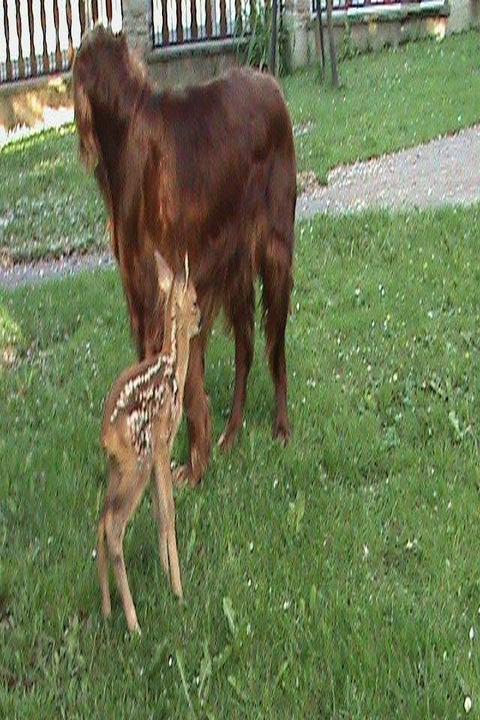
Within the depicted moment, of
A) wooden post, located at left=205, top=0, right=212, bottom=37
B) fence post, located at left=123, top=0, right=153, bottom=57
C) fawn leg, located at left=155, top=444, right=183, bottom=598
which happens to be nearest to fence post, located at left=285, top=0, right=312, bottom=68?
wooden post, located at left=205, top=0, right=212, bottom=37

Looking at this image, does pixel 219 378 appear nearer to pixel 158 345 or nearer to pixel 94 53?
pixel 158 345

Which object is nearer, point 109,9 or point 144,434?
point 144,434

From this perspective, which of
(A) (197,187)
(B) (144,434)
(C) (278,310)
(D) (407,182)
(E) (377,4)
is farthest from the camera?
(E) (377,4)

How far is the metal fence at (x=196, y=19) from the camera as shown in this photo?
1498cm

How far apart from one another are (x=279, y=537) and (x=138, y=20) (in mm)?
11621

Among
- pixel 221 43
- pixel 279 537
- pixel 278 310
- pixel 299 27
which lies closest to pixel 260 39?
pixel 221 43

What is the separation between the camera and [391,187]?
32.3 ft

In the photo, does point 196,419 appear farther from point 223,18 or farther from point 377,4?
point 377,4

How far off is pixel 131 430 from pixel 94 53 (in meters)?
1.62

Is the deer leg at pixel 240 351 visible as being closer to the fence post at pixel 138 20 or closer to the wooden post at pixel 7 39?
the wooden post at pixel 7 39

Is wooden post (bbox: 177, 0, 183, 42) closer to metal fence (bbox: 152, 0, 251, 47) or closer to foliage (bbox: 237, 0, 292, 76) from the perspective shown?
metal fence (bbox: 152, 0, 251, 47)

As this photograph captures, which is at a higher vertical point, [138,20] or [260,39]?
[138,20]

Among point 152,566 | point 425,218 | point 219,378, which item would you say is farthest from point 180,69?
point 152,566

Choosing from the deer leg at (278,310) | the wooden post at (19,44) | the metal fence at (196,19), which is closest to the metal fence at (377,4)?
the metal fence at (196,19)
